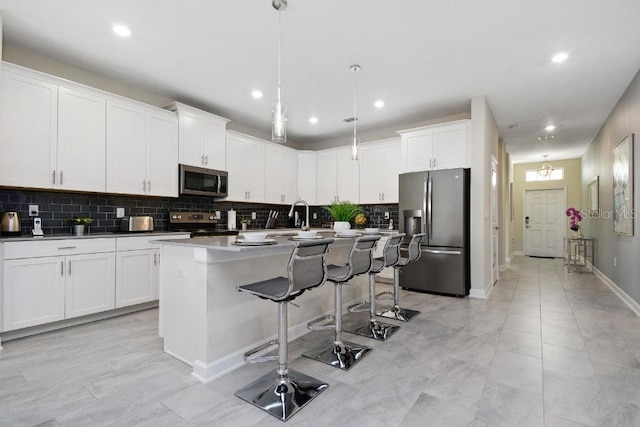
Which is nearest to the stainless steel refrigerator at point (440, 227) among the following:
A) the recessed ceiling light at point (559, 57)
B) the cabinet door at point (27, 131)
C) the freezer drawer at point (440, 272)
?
the freezer drawer at point (440, 272)

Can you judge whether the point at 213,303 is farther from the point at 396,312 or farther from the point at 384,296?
the point at 384,296

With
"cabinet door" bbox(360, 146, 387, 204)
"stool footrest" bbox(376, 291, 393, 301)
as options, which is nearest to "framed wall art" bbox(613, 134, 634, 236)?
"stool footrest" bbox(376, 291, 393, 301)

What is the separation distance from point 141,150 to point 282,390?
328cm

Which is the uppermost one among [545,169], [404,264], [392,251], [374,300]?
[545,169]

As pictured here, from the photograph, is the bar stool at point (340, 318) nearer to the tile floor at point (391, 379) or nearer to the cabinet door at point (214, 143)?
the tile floor at point (391, 379)

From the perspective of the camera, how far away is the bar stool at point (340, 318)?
8.00 ft

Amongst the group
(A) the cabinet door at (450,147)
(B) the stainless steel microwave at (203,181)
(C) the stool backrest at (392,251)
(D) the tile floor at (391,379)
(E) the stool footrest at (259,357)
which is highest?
(A) the cabinet door at (450,147)

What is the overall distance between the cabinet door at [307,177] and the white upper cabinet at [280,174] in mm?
85

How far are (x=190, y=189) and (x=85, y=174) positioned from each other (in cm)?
118

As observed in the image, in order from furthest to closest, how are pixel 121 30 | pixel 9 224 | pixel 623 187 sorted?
pixel 623 187
pixel 9 224
pixel 121 30

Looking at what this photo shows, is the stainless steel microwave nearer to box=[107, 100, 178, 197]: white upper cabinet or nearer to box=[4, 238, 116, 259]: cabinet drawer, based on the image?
box=[107, 100, 178, 197]: white upper cabinet

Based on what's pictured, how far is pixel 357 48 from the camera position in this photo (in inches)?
124

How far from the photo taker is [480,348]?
272 cm

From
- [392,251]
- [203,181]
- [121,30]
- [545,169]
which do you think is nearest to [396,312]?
[392,251]
